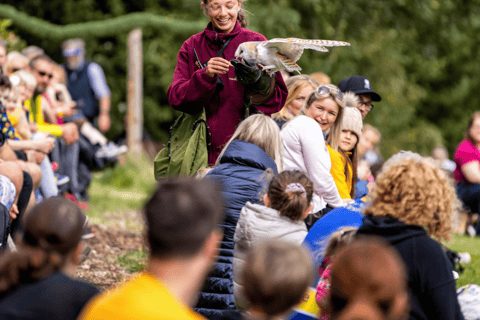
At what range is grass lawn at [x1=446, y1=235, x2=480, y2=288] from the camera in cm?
532

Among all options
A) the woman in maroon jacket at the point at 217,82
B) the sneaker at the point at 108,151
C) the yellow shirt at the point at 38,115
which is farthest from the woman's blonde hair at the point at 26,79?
the woman in maroon jacket at the point at 217,82

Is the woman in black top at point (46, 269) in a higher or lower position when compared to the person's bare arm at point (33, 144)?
higher

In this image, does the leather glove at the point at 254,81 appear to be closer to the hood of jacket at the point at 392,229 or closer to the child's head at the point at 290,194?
the child's head at the point at 290,194

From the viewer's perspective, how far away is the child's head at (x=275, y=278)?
190 centimetres

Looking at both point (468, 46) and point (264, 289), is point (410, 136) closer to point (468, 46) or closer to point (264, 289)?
→ point (468, 46)

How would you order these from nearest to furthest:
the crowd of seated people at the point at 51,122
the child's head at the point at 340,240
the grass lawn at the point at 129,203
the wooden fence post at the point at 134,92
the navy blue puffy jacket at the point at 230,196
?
the child's head at the point at 340,240, the navy blue puffy jacket at the point at 230,196, the grass lawn at the point at 129,203, the crowd of seated people at the point at 51,122, the wooden fence post at the point at 134,92

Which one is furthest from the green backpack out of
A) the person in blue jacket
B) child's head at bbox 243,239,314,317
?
child's head at bbox 243,239,314,317

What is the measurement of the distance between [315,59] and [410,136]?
17.4 ft

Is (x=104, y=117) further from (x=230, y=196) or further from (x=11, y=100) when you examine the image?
(x=230, y=196)

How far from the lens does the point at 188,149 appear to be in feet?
12.8

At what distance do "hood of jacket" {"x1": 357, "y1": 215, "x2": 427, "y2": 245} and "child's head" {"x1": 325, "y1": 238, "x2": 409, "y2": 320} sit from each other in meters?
0.61

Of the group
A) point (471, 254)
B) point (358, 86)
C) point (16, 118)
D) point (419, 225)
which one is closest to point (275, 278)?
point (419, 225)

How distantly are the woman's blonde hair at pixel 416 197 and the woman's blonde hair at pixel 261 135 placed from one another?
114cm

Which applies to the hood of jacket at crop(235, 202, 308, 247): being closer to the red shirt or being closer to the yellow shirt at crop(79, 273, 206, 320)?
the yellow shirt at crop(79, 273, 206, 320)
